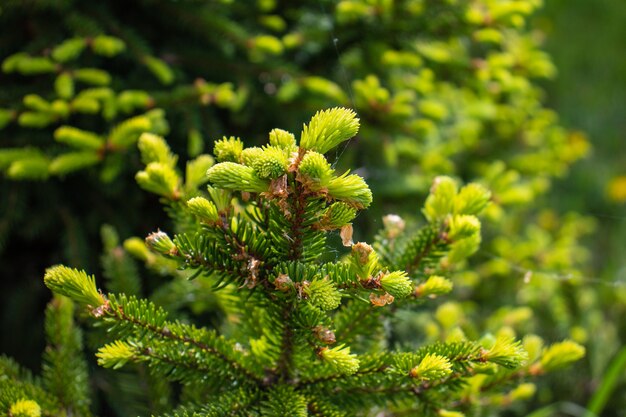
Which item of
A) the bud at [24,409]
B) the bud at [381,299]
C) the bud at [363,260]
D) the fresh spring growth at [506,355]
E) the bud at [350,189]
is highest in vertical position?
the bud at [350,189]

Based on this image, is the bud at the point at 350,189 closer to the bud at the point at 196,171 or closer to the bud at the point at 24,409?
the bud at the point at 196,171

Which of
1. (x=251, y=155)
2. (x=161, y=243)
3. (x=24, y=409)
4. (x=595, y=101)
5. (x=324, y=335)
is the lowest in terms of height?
(x=24, y=409)

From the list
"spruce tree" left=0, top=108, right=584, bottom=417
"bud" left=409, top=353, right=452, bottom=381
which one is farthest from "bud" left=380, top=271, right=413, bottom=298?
"bud" left=409, top=353, right=452, bottom=381

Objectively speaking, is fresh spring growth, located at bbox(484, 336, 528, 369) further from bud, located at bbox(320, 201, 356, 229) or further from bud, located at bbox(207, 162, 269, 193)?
bud, located at bbox(207, 162, 269, 193)

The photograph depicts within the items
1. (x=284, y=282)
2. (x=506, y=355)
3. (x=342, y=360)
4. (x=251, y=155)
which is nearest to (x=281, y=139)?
(x=251, y=155)

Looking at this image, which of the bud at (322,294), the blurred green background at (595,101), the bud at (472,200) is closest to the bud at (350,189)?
the bud at (322,294)

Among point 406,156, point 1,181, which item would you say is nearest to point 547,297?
point 406,156

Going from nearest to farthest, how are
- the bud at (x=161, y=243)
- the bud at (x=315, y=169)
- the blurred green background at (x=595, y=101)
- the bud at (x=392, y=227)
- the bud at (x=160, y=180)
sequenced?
1. the bud at (x=315, y=169)
2. the bud at (x=161, y=243)
3. the bud at (x=160, y=180)
4. the bud at (x=392, y=227)
5. the blurred green background at (x=595, y=101)

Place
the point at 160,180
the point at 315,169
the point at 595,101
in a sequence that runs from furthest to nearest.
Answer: the point at 595,101
the point at 160,180
the point at 315,169

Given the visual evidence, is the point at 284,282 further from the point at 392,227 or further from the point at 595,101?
the point at 595,101

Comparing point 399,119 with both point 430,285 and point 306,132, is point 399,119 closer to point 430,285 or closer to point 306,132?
point 430,285
